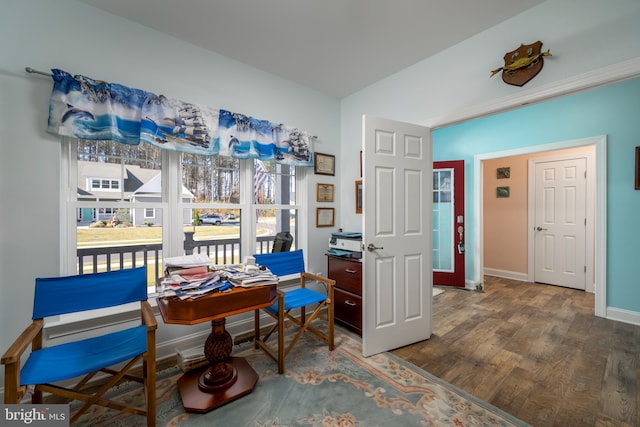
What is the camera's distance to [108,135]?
6.02 ft

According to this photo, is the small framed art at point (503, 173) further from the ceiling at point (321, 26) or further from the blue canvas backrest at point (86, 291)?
the blue canvas backrest at point (86, 291)

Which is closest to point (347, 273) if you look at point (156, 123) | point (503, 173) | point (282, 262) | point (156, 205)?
point (282, 262)

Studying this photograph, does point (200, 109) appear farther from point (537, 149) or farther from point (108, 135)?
point (537, 149)

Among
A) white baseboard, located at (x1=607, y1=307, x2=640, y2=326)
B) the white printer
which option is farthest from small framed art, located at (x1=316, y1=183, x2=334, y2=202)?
white baseboard, located at (x1=607, y1=307, x2=640, y2=326)

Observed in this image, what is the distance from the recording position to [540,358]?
221cm

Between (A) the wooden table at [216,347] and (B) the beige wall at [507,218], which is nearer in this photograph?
(A) the wooden table at [216,347]

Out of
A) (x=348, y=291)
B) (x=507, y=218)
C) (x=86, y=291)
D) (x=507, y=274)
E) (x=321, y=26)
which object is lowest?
(x=507, y=274)

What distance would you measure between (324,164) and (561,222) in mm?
4173

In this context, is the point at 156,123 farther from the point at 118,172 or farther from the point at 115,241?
the point at 115,241

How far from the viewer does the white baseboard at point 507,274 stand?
182 inches

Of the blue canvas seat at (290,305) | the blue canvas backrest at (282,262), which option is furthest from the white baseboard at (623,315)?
the blue canvas backrest at (282,262)

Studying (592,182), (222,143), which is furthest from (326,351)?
(592,182)

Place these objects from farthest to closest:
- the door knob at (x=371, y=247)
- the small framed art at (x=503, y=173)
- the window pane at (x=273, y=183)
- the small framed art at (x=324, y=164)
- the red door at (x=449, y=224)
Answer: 1. the small framed art at (x=503, y=173)
2. the red door at (x=449, y=224)
3. the small framed art at (x=324, y=164)
4. the window pane at (x=273, y=183)
5. the door knob at (x=371, y=247)

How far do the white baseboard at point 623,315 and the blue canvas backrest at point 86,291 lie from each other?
484 cm
